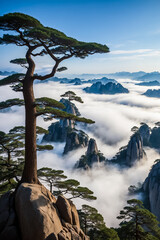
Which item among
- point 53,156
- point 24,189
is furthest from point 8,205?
point 53,156

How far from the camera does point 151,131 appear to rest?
116938mm

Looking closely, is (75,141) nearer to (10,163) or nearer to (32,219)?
(10,163)

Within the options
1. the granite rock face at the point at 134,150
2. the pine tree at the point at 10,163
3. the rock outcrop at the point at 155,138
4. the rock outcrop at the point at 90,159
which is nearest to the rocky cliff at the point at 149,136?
the rock outcrop at the point at 155,138

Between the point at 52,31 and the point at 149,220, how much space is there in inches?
680

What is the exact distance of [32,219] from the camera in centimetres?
823

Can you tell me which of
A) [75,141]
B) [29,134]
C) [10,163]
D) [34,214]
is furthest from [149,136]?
[34,214]

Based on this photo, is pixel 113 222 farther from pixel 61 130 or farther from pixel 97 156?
pixel 61 130

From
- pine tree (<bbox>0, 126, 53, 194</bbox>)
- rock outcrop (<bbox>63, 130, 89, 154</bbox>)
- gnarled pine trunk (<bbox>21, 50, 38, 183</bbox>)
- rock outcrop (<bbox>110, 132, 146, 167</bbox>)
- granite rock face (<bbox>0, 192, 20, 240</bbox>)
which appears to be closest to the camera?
granite rock face (<bbox>0, 192, 20, 240</bbox>)

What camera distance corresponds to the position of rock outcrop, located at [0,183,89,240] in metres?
8.10

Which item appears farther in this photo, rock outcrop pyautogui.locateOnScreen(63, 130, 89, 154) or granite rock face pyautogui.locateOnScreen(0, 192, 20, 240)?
rock outcrop pyautogui.locateOnScreen(63, 130, 89, 154)

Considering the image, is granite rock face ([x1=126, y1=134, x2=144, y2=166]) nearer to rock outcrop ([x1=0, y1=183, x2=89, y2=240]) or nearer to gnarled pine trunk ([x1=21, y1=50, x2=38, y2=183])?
rock outcrop ([x1=0, y1=183, x2=89, y2=240])

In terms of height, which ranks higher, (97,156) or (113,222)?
(97,156)

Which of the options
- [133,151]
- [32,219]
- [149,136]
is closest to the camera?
[32,219]

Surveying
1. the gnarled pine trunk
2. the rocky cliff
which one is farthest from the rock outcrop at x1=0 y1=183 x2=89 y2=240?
the rocky cliff
